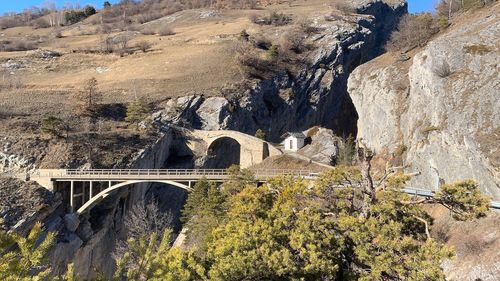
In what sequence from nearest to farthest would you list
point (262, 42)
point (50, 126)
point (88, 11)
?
point (50, 126)
point (262, 42)
point (88, 11)

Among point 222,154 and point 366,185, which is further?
point 222,154

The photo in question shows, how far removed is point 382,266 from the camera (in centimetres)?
1384

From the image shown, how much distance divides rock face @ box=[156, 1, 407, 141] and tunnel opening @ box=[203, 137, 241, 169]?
11.2 feet

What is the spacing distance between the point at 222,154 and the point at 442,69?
32.9m

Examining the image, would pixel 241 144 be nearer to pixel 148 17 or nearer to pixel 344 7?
pixel 344 7

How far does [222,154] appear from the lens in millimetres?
60312

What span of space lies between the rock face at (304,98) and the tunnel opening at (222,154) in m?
3.40

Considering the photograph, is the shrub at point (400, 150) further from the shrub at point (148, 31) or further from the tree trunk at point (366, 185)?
the shrub at point (148, 31)

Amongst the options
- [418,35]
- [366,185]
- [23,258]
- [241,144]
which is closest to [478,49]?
[418,35]

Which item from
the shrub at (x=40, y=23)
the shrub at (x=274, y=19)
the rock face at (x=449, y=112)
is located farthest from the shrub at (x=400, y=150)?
the shrub at (x=40, y=23)

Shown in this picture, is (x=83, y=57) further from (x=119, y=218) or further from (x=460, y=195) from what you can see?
(x=460, y=195)

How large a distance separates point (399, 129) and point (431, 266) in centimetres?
3628

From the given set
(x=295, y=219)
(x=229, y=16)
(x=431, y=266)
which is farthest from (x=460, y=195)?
(x=229, y=16)

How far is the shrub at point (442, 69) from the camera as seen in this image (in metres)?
37.7
